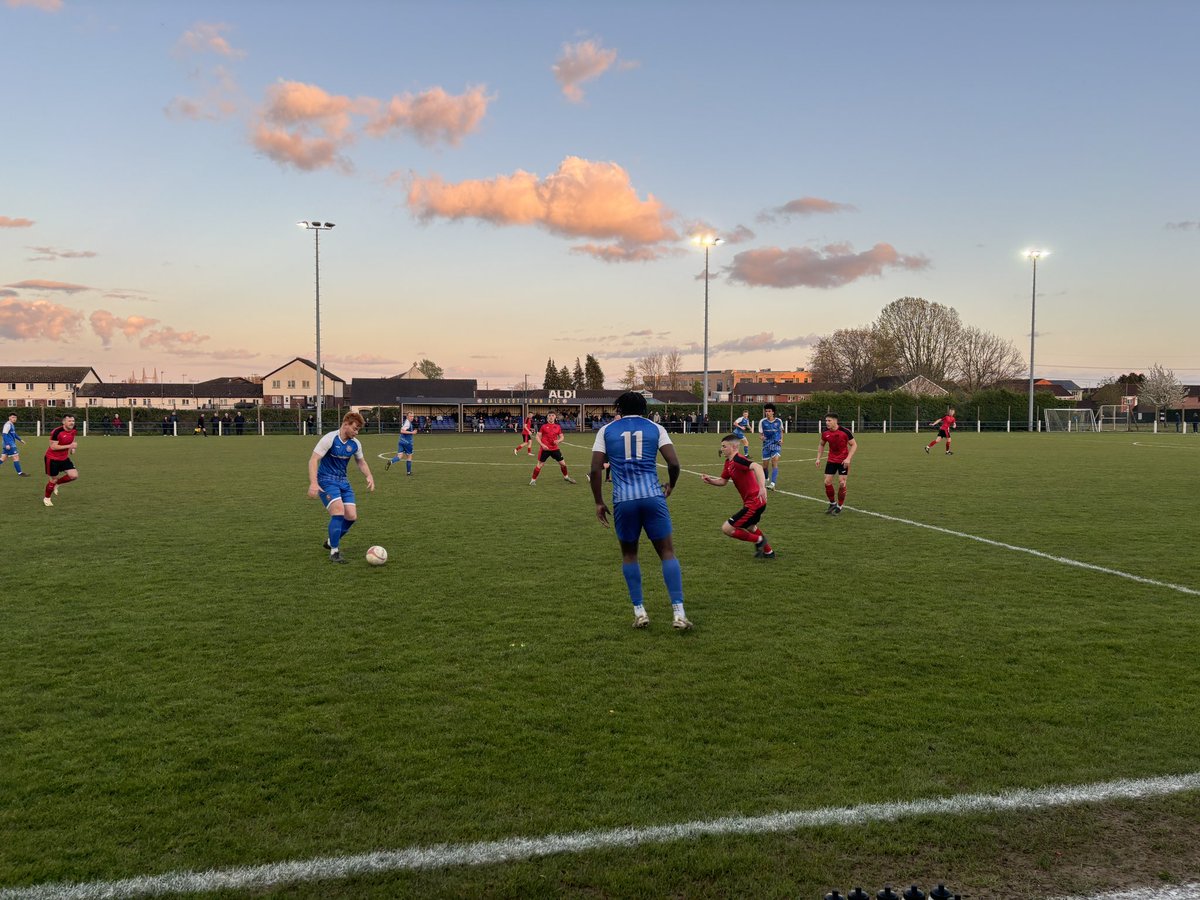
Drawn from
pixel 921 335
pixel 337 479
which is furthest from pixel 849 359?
pixel 337 479

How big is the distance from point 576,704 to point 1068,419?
7436 cm

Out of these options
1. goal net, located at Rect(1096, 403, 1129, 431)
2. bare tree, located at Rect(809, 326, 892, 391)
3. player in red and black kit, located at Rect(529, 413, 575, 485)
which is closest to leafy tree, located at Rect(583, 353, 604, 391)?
bare tree, located at Rect(809, 326, 892, 391)

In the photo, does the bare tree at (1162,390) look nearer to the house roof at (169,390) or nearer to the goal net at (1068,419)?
the goal net at (1068,419)

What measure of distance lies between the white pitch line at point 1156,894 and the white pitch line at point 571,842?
656 mm

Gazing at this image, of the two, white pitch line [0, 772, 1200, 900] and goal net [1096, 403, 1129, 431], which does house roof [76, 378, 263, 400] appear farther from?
white pitch line [0, 772, 1200, 900]

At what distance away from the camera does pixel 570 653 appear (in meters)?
6.40

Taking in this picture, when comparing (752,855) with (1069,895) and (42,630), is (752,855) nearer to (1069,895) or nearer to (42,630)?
(1069,895)

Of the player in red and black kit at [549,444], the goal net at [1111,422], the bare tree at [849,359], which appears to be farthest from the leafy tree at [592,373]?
the player in red and black kit at [549,444]

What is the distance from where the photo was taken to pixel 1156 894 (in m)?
3.22

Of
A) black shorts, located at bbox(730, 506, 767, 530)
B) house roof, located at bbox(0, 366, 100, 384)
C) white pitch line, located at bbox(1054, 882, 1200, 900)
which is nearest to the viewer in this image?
white pitch line, located at bbox(1054, 882, 1200, 900)

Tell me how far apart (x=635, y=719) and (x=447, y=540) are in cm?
747

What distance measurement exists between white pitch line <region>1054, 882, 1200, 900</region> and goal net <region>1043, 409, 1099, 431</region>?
73.3 m

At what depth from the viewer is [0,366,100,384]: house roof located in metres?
116

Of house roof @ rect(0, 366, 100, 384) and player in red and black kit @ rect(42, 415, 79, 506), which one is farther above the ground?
house roof @ rect(0, 366, 100, 384)
